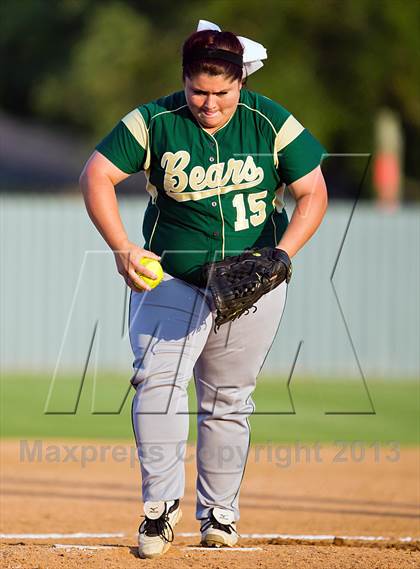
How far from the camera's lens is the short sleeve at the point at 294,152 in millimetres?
4734

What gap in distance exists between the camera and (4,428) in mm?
10188

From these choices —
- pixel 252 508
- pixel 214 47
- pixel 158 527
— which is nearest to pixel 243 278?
pixel 214 47

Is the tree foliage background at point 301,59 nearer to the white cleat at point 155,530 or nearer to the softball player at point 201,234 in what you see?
the softball player at point 201,234

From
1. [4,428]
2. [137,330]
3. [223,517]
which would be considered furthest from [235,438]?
[4,428]

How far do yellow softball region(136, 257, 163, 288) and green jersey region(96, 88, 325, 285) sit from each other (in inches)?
5.9

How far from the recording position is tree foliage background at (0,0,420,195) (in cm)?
2066

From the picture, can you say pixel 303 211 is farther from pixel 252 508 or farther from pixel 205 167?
pixel 252 508

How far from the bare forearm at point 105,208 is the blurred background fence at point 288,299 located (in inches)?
409

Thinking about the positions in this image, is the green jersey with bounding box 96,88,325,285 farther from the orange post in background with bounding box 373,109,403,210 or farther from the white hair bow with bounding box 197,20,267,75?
the orange post in background with bounding box 373,109,403,210

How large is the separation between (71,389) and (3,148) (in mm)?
22510

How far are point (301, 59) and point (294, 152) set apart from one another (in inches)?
677

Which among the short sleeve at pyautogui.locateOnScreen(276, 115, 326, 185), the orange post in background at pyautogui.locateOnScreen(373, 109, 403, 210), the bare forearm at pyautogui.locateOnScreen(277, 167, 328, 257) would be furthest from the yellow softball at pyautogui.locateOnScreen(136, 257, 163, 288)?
the orange post in background at pyautogui.locateOnScreen(373, 109, 403, 210)

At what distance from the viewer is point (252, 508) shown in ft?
22.3

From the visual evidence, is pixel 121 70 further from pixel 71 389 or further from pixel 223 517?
pixel 223 517
